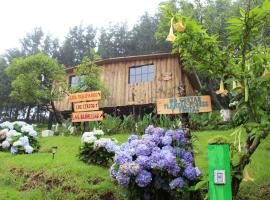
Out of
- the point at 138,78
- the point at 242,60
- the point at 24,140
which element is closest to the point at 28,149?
the point at 24,140

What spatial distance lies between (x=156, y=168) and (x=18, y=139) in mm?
5596

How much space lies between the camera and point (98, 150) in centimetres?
687

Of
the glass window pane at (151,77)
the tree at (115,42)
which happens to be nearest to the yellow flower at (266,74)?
the glass window pane at (151,77)

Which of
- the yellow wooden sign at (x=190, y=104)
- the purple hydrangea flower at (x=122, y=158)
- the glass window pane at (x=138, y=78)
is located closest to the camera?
the purple hydrangea flower at (x=122, y=158)

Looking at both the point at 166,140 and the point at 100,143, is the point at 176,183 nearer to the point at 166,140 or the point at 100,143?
the point at 166,140

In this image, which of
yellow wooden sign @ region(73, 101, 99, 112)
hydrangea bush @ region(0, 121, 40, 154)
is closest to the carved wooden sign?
yellow wooden sign @ region(73, 101, 99, 112)

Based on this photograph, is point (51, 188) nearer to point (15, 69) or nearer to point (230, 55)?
point (230, 55)

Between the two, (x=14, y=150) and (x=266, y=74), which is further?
(x=14, y=150)

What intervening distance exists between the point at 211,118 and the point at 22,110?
84.7ft

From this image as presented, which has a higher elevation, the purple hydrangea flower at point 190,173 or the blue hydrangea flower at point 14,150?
the blue hydrangea flower at point 14,150

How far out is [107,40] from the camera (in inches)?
1502

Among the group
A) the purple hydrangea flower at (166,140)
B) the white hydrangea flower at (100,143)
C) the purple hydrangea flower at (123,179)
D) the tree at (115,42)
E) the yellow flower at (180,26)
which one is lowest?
the purple hydrangea flower at (123,179)

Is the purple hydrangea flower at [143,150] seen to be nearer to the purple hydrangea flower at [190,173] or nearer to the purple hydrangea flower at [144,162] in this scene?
the purple hydrangea flower at [144,162]

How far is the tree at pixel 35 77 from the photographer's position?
18.2 m
